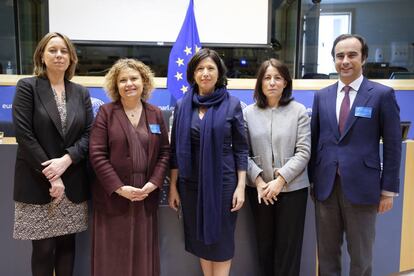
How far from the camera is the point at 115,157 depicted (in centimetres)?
179

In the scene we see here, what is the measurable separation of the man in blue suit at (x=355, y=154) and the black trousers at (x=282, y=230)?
13 centimetres

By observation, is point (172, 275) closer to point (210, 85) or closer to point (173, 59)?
point (210, 85)

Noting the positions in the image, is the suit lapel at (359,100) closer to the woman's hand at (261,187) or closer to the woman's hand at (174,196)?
the woman's hand at (261,187)

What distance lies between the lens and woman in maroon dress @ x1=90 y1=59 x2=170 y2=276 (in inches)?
70.5

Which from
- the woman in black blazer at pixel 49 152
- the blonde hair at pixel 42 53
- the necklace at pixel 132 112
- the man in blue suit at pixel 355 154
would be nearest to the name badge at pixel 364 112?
the man in blue suit at pixel 355 154

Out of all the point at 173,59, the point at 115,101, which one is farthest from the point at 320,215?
the point at 173,59

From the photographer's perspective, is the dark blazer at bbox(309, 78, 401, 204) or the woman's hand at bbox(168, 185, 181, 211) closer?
the dark blazer at bbox(309, 78, 401, 204)

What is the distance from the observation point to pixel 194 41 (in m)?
4.03

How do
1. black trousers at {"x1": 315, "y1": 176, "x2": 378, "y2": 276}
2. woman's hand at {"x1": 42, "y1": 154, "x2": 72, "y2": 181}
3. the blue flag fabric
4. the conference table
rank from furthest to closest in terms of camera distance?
the blue flag fabric → the conference table → black trousers at {"x1": 315, "y1": 176, "x2": 378, "y2": 276} → woman's hand at {"x1": 42, "y1": 154, "x2": 72, "y2": 181}

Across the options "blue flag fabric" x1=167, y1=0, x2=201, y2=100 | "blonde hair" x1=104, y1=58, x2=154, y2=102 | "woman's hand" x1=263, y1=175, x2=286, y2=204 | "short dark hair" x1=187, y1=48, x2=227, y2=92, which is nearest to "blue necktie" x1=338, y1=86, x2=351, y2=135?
"woman's hand" x1=263, y1=175, x2=286, y2=204

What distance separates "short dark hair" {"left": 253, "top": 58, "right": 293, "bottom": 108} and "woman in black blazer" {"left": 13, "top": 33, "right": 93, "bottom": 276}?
91 cm

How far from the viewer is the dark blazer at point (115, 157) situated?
1772 millimetres

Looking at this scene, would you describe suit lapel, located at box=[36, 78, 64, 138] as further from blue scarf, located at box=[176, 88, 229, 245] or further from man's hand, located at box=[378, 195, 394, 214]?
man's hand, located at box=[378, 195, 394, 214]

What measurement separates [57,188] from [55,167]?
110 millimetres
